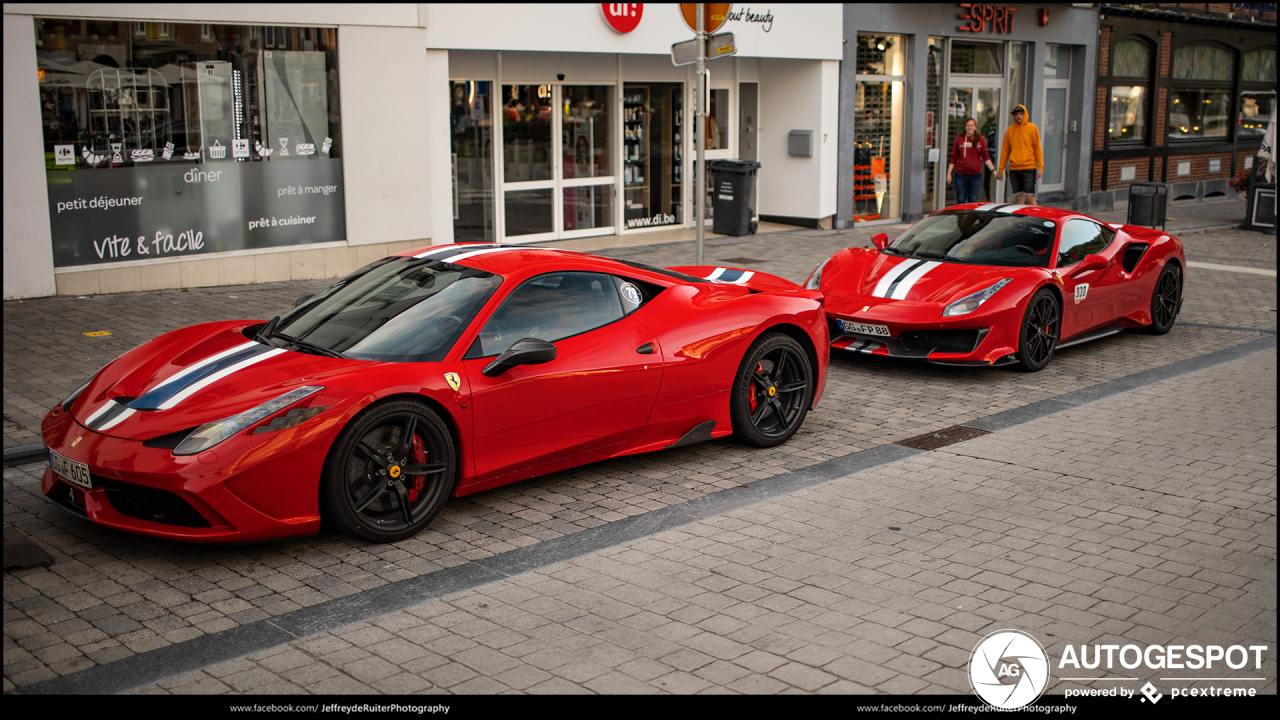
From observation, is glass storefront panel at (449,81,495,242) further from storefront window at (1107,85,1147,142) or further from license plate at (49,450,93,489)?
storefront window at (1107,85,1147,142)

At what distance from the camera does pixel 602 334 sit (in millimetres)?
5965

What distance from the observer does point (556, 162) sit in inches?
624

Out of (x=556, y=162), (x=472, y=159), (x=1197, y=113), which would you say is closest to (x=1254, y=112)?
(x=1197, y=113)

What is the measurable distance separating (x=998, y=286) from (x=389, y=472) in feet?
18.1

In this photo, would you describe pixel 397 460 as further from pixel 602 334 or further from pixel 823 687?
pixel 823 687

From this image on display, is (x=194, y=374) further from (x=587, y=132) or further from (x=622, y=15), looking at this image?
(x=587, y=132)

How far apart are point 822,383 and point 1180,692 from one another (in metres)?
3.53

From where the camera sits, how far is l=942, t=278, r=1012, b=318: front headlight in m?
8.55

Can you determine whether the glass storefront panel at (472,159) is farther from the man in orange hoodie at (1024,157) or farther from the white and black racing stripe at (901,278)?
the man in orange hoodie at (1024,157)

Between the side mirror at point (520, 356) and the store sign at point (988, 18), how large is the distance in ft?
56.5

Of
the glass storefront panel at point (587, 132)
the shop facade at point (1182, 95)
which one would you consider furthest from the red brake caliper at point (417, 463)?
the shop facade at point (1182, 95)

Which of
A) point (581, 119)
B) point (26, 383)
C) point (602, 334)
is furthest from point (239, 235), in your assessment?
point (602, 334)

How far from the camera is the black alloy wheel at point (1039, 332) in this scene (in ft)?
29.0

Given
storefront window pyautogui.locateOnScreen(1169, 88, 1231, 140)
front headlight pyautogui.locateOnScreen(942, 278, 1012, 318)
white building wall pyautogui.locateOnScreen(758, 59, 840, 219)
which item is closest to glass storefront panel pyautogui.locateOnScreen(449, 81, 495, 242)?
white building wall pyautogui.locateOnScreen(758, 59, 840, 219)
